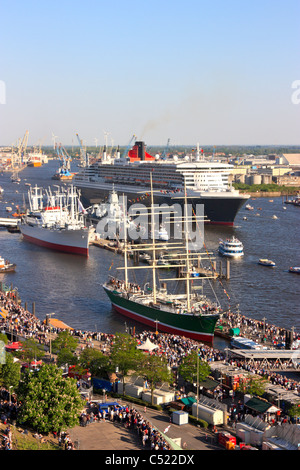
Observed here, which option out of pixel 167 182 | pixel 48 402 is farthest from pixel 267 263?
pixel 48 402

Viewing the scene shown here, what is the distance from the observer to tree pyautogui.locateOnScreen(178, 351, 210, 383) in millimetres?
20172

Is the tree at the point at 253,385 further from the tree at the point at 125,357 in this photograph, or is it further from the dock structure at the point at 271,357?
the tree at the point at 125,357

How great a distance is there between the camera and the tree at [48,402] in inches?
645

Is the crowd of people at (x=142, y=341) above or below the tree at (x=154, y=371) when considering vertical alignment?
below

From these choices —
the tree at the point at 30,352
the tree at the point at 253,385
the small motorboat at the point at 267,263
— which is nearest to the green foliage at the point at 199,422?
the tree at the point at 253,385

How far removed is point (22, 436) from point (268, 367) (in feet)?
34.4

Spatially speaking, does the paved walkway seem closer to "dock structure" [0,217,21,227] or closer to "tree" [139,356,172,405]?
"tree" [139,356,172,405]

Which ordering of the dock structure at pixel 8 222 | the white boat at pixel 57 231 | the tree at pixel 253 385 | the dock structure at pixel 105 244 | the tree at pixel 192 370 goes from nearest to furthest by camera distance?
the tree at pixel 253 385 → the tree at pixel 192 370 → the white boat at pixel 57 231 → the dock structure at pixel 105 244 → the dock structure at pixel 8 222

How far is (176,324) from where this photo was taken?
28.9 metres

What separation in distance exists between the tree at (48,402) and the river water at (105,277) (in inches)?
475

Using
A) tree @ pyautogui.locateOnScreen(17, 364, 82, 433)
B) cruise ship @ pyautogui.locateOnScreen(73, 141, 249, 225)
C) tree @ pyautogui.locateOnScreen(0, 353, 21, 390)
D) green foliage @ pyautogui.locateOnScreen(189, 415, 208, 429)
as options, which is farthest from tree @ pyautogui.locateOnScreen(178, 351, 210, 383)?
cruise ship @ pyautogui.locateOnScreen(73, 141, 249, 225)

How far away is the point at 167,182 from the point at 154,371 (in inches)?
2042

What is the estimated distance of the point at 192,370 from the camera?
20203 millimetres

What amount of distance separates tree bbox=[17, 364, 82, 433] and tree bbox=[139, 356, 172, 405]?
308 cm
